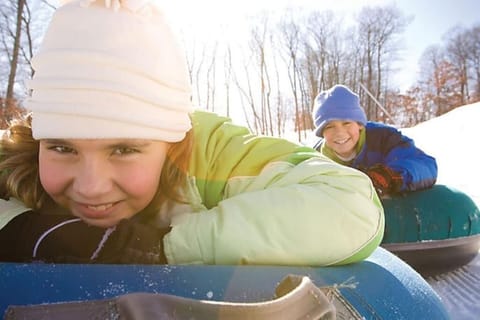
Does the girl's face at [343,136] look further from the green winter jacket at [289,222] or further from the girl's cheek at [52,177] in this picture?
the girl's cheek at [52,177]

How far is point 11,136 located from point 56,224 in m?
0.46

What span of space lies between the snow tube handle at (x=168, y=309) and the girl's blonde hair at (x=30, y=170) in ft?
1.77

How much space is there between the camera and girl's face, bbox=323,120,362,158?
3.16 meters

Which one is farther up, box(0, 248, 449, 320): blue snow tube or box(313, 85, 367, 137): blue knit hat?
box(313, 85, 367, 137): blue knit hat

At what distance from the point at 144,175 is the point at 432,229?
6.38 feet

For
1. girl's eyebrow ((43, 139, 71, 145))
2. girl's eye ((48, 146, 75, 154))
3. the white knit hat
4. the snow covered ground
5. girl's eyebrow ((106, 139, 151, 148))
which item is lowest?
the snow covered ground

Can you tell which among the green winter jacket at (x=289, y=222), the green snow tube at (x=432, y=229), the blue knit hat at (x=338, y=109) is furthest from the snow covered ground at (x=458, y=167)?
the green winter jacket at (x=289, y=222)

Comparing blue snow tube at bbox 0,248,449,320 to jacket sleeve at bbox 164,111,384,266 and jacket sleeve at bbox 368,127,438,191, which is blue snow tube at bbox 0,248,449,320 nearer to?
jacket sleeve at bbox 164,111,384,266

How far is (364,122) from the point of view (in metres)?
3.28

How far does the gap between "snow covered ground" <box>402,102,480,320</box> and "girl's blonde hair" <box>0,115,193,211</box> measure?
144 centimetres

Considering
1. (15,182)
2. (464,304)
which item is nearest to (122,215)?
(15,182)

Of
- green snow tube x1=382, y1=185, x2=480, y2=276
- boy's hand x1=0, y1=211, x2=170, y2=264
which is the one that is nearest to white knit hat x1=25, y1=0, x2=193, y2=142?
boy's hand x1=0, y1=211, x2=170, y2=264

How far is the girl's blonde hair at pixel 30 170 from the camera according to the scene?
1051mm

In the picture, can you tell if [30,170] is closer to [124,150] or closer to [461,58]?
[124,150]
